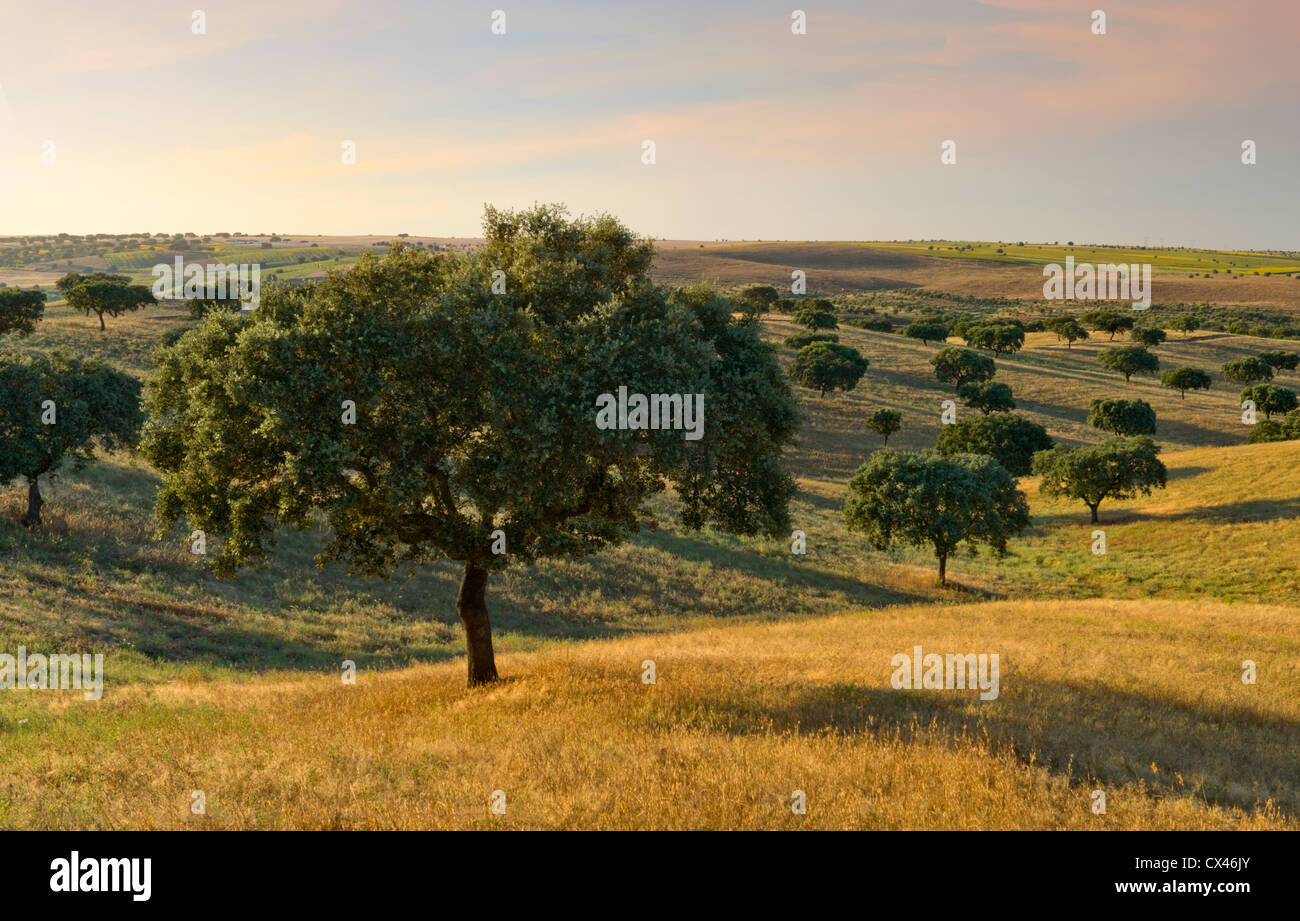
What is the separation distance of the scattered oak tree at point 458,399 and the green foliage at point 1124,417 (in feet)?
278

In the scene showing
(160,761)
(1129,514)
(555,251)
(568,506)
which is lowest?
(1129,514)

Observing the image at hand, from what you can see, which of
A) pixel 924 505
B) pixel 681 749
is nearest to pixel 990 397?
pixel 924 505

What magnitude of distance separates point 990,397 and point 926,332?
136ft

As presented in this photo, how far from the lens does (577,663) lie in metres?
21.6

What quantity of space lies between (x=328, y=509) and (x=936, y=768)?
1202cm

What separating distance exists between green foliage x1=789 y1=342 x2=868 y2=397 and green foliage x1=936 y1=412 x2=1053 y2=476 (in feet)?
75.6

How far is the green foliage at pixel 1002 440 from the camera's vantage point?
241ft

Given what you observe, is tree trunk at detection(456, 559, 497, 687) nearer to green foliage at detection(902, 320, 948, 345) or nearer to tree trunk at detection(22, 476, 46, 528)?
tree trunk at detection(22, 476, 46, 528)

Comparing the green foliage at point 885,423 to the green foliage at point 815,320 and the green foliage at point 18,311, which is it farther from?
the green foliage at point 18,311

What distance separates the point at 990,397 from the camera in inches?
3686

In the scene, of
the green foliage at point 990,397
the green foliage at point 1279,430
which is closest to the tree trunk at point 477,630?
the green foliage at point 990,397

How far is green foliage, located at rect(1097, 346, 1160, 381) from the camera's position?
112188mm
